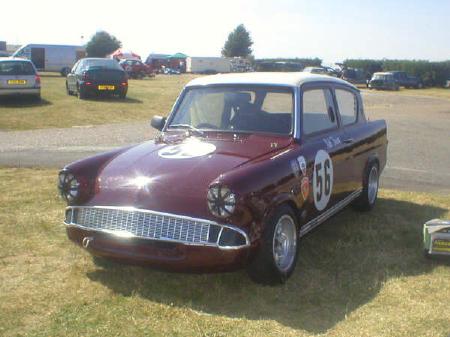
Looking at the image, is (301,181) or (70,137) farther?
(70,137)

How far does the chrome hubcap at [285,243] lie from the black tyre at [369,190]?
219 centimetres

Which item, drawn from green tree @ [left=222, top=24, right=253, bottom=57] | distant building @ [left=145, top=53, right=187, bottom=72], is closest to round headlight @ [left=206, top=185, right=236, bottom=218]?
distant building @ [left=145, top=53, right=187, bottom=72]

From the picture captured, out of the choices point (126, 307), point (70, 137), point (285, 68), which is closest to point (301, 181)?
point (126, 307)

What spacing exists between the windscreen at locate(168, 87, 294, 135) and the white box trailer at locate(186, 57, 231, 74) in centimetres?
6085

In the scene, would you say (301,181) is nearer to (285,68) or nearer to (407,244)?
(407,244)

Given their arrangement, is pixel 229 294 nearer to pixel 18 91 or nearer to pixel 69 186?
pixel 69 186

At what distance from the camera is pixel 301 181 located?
4.76m

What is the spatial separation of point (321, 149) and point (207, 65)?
205 feet

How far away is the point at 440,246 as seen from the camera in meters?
4.96

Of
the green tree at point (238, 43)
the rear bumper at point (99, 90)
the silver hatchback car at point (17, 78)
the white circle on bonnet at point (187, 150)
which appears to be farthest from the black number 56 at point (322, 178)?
the green tree at point (238, 43)

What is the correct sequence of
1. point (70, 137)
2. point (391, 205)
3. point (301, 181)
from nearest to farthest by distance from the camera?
point (301, 181), point (391, 205), point (70, 137)

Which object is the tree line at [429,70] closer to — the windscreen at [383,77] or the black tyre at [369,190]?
the windscreen at [383,77]

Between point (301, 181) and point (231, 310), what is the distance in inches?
51.1

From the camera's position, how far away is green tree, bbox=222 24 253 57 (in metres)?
94.8
